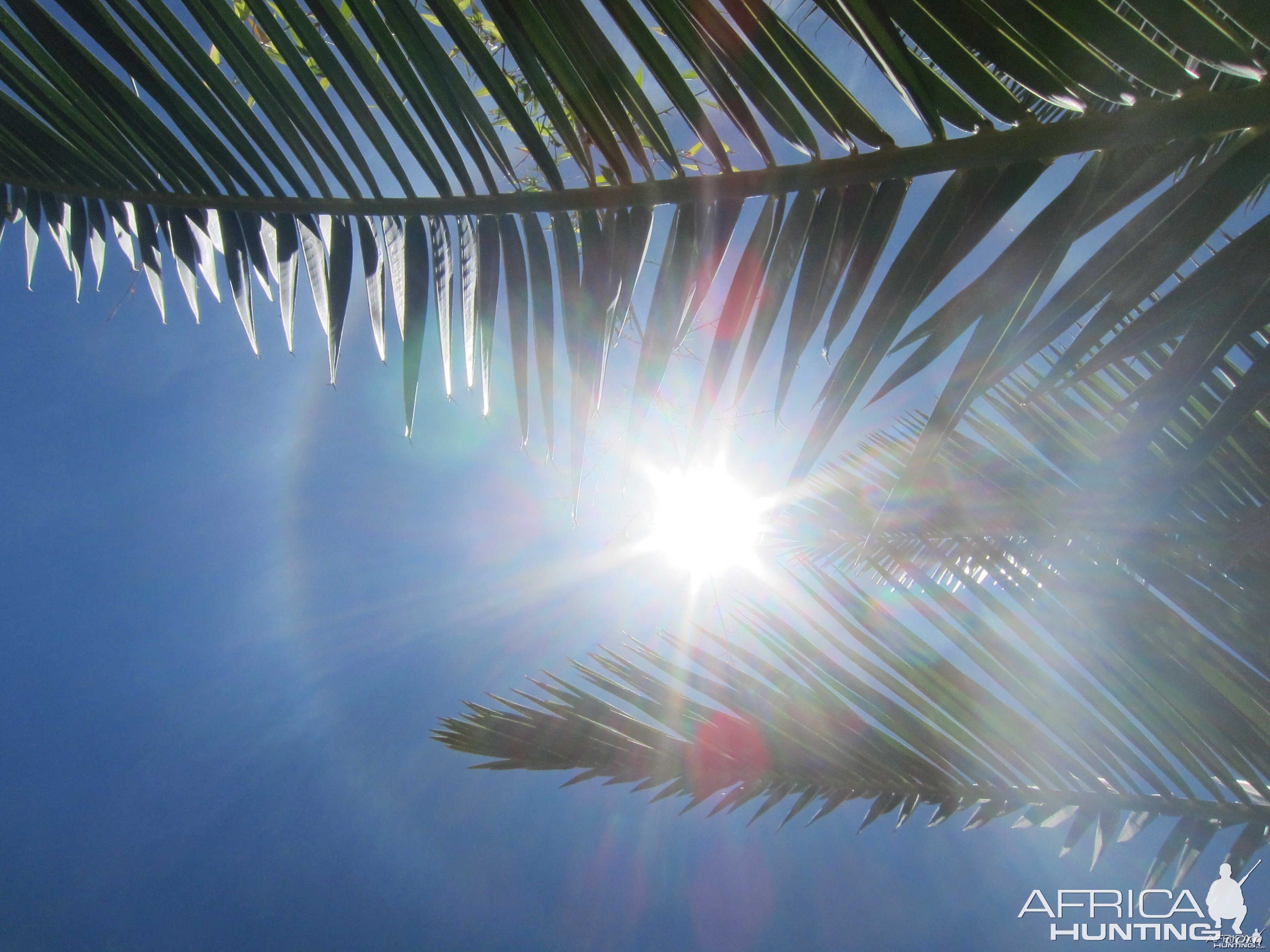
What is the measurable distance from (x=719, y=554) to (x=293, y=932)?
13501 millimetres

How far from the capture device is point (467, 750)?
4.19ft

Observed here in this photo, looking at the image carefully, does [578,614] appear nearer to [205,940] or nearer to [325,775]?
[325,775]

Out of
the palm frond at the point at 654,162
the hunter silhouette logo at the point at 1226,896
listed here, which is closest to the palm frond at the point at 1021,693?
the hunter silhouette logo at the point at 1226,896

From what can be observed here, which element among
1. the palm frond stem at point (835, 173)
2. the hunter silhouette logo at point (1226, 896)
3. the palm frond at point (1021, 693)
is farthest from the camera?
the hunter silhouette logo at point (1226, 896)

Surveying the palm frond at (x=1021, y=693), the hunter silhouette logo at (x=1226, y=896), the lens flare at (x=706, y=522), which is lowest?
the hunter silhouette logo at (x=1226, y=896)

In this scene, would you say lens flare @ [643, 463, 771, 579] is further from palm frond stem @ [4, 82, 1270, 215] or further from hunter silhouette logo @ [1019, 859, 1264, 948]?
hunter silhouette logo @ [1019, 859, 1264, 948]

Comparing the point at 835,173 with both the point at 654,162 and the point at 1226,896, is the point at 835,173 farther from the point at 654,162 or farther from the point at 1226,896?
the point at 1226,896

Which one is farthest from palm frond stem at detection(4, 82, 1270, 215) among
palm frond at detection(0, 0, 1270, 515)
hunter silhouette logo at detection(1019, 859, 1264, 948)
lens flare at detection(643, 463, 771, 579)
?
hunter silhouette logo at detection(1019, 859, 1264, 948)

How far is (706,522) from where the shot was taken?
4.40ft

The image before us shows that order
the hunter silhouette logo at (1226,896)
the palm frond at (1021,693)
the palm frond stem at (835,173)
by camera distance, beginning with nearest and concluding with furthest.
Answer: the palm frond stem at (835,173) → the palm frond at (1021,693) → the hunter silhouette logo at (1226,896)

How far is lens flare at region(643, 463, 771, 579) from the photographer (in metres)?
0.95

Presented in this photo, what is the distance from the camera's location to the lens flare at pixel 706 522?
95 cm

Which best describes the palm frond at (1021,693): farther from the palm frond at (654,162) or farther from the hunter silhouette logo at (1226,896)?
the palm frond at (654,162)

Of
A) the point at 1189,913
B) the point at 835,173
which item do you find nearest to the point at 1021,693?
the point at 835,173
